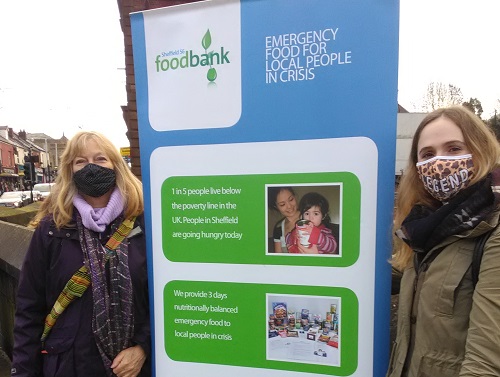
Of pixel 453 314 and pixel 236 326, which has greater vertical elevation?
pixel 453 314

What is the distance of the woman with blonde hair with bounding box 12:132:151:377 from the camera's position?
5.41ft

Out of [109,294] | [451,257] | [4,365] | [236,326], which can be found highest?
[451,257]

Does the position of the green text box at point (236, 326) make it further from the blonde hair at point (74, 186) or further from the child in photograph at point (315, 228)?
the blonde hair at point (74, 186)

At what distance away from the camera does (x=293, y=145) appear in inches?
56.8

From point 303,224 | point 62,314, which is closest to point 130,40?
point 62,314

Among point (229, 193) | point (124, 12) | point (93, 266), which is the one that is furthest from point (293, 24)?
point (124, 12)

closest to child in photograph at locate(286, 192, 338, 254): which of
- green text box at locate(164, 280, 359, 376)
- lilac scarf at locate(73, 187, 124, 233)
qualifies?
green text box at locate(164, 280, 359, 376)

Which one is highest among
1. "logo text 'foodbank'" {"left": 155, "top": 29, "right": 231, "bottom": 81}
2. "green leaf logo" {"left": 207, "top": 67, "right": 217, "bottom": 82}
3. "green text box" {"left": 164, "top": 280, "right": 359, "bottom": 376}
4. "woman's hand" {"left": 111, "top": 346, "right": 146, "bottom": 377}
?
"logo text 'foodbank'" {"left": 155, "top": 29, "right": 231, "bottom": 81}

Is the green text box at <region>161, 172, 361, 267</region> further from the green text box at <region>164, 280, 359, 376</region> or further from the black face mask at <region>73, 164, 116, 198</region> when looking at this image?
the black face mask at <region>73, 164, 116, 198</region>

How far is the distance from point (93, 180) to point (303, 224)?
993 mm

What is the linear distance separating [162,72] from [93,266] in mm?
916

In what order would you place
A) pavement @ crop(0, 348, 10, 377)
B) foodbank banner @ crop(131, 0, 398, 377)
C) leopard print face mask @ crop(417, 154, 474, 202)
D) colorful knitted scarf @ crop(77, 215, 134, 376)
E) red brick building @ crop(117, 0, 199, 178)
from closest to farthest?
leopard print face mask @ crop(417, 154, 474, 202) < foodbank banner @ crop(131, 0, 398, 377) < colorful knitted scarf @ crop(77, 215, 134, 376) < red brick building @ crop(117, 0, 199, 178) < pavement @ crop(0, 348, 10, 377)

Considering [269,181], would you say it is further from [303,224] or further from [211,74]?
[211,74]

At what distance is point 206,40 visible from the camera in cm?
152
